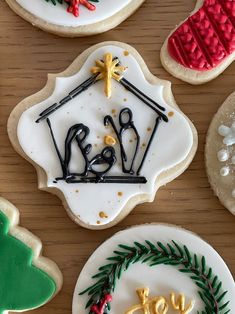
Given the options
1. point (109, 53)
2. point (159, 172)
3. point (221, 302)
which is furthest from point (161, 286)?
point (109, 53)

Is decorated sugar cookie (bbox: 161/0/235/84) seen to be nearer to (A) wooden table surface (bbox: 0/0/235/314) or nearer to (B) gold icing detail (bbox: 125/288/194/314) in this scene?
(A) wooden table surface (bbox: 0/0/235/314)

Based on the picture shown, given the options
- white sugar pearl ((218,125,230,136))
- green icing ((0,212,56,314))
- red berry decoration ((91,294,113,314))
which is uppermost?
white sugar pearl ((218,125,230,136))

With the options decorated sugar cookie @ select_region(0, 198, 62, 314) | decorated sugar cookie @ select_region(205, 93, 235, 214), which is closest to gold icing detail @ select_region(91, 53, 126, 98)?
decorated sugar cookie @ select_region(205, 93, 235, 214)

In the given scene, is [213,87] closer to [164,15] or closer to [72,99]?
[164,15]

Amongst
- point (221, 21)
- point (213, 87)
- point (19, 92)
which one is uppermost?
point (221, 21)

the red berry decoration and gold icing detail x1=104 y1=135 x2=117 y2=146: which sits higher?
gold icing detail x1=104 y1=135 x2=117 y2=146

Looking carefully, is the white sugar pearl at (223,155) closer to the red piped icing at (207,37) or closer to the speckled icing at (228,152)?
the speckled icing at (228,152)

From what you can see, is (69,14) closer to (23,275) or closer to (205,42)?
(205,42)
